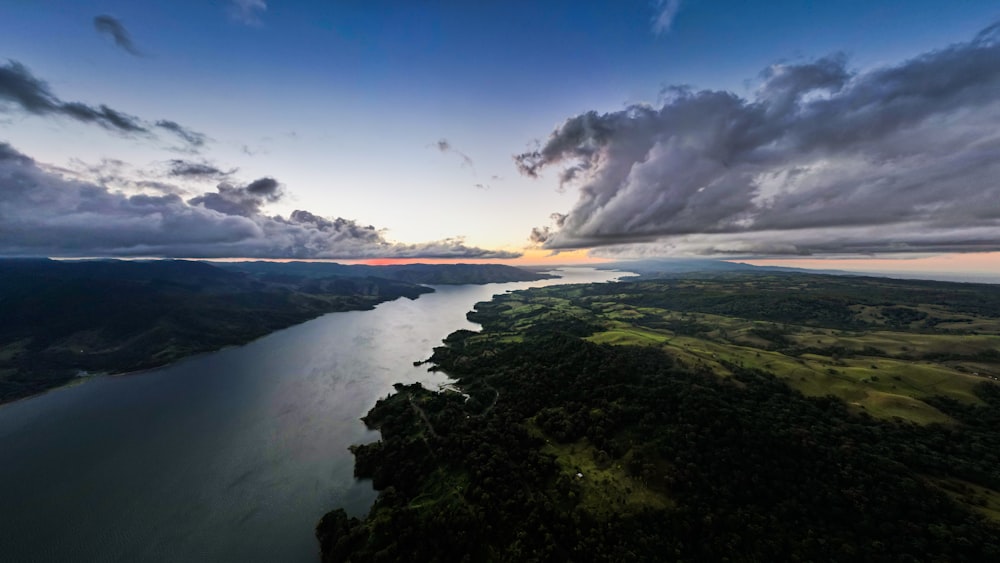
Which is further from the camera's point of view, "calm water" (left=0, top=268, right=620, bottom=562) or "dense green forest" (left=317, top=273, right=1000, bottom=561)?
"calm water" (left=0, top=268, right=620, bottom=562)

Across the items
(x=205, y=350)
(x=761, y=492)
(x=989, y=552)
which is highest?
(x=989, y=552)

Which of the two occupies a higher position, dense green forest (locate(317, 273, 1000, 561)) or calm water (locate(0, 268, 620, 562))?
dense green forest (locate(317, 273, 1000, 561))

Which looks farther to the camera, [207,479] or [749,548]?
[207,479]

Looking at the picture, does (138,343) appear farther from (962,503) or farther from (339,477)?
(962,503)

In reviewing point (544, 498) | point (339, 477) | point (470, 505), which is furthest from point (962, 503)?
point (339, 477)

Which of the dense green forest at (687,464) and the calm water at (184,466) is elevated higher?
the dense green forest at (687,464)

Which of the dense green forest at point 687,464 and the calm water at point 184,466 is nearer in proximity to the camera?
the dense green forest at point 687,464
